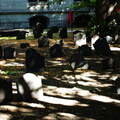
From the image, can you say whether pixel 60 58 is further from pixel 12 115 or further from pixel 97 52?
pixel 12 115

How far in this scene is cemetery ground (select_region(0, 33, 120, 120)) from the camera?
4.89m

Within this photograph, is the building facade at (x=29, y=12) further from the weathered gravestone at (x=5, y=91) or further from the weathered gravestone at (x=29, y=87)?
the weathered gravestone at (x=5, y=91)

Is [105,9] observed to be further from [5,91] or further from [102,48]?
[5,91]

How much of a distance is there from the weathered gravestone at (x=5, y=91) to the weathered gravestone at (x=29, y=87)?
205 mm

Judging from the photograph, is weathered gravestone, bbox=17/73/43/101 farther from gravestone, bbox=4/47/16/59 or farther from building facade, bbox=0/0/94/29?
building facade, bbox=0/0/94/29

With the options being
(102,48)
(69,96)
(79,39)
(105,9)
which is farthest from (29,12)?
(69,96)

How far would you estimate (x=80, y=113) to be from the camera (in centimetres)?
497

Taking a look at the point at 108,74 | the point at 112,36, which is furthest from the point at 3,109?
the point at 112,36

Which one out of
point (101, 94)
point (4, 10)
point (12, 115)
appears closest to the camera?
point (12, 115)

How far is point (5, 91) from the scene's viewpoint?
5398 millimetres

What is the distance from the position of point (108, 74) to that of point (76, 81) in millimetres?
1110

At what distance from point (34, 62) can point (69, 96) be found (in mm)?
2406

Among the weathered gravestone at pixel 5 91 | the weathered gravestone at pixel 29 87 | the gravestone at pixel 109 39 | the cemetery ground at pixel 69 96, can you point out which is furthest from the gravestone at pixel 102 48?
the weathered gravestone at pixel 5 91

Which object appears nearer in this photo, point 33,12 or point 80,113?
point 80,113
